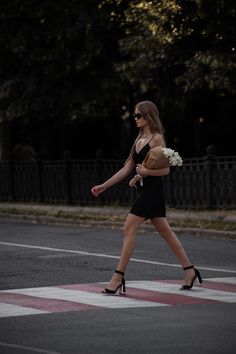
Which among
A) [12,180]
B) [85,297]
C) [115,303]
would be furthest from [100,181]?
[115,303]

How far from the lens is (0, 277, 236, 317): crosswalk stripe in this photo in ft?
34.8

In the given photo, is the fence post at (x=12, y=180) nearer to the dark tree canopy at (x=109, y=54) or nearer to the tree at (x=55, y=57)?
the dark tree canopy at (x=109, y=54)

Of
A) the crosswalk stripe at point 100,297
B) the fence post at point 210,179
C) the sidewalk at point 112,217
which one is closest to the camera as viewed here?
the crosswalk stripe at point 100,297

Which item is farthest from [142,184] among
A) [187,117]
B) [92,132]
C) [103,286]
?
[92,132]

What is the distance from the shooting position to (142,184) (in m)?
11.7

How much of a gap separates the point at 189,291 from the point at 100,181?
1768 cm

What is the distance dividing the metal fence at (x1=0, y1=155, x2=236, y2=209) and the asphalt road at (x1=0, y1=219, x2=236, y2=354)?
22.8 ft

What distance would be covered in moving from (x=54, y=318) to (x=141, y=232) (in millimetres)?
11277

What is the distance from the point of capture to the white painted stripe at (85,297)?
10.8 meters

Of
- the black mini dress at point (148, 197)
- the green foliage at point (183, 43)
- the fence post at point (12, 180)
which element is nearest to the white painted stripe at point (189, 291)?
the black mini dress at point (148, 197)

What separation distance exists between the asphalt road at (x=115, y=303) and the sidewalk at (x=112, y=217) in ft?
6.14

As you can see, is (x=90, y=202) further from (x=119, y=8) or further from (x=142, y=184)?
(x=142, y=184)

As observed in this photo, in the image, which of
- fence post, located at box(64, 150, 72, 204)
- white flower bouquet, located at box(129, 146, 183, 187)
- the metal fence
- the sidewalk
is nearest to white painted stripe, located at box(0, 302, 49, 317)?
white flower bouquet, located at box(129, 146, 183, 187)

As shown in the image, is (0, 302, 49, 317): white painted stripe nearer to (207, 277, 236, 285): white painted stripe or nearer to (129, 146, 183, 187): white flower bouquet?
(129, 146, 183, 187): white flower bouquet
